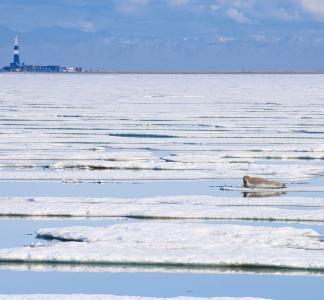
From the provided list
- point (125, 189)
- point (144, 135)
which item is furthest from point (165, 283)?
point (144, 135)

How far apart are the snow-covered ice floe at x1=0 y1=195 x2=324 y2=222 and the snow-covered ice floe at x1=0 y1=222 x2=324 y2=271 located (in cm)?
48

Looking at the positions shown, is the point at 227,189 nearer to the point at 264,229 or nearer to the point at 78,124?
the point at 264,229

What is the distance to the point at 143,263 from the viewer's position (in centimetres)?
528

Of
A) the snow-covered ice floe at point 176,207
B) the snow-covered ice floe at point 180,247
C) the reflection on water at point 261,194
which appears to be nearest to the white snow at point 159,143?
the reflection on water at point 261,194

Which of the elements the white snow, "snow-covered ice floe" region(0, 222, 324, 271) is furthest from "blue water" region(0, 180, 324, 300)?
the white snow

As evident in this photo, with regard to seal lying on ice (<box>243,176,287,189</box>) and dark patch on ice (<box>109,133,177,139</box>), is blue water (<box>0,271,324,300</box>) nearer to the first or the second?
seal lying on ice (<box>243,176,287,189</box>)

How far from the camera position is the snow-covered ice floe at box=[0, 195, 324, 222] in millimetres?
6703

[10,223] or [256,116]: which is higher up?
[256,116]

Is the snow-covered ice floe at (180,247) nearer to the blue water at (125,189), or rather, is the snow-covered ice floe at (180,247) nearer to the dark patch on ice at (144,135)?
the blue water at (125,189)

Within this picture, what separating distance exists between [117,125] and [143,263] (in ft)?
34.4

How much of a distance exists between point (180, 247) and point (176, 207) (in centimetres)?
146

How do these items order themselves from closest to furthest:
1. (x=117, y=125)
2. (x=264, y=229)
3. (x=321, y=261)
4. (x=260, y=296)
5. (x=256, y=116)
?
(x=260, y=296)
(x=321, y=261)
(x=264, y=229)
(x=117, y=125)
(x=256, y=116)

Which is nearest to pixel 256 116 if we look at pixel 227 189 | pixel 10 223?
pixel 227 189

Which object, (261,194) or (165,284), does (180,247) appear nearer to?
(165,284)
